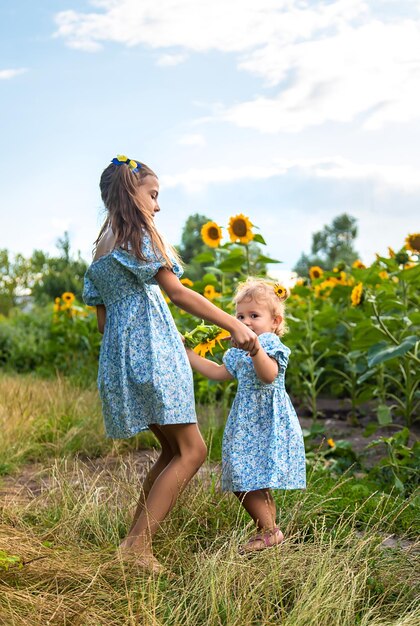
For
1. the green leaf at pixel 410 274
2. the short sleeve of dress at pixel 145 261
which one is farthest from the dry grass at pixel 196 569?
the green leaf at pixel 410 274

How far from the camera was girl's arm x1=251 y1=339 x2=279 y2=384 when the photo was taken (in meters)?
3.31

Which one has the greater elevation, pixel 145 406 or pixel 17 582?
pixel 145 406

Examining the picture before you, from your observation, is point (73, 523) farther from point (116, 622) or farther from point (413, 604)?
point (413, 604)

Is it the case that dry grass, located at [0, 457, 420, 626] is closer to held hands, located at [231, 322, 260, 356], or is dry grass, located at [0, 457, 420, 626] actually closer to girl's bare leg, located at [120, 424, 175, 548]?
girl's bare leg, located at [120, 424, 175, 548]

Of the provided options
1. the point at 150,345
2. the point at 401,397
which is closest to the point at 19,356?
the point at 401,397

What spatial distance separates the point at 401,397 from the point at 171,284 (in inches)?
173

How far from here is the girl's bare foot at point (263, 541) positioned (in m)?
3.30

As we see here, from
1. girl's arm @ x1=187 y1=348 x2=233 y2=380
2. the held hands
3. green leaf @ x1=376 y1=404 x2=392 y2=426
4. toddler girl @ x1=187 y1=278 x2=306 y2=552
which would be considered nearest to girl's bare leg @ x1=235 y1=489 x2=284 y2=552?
toddler girl @ x1=187 y1=278 x2=306 y2=552

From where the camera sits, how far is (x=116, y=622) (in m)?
2.80

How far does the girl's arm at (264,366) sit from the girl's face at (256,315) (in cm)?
20

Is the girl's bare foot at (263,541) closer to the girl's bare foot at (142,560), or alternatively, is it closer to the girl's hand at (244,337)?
the girl's bare foot at (142,560)

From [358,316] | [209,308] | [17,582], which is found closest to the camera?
[17,582]

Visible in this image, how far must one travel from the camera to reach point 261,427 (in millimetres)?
3508

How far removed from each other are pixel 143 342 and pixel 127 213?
0.54m
